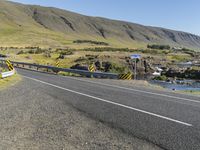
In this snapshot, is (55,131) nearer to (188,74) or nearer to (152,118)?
(152,118)

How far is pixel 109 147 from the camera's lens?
6.84 meters

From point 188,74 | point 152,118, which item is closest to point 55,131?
point 152,118

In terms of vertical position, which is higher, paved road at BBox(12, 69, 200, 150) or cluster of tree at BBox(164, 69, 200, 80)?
paved road at BBox(12, 69, 200, 150)

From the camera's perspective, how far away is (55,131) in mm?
8242

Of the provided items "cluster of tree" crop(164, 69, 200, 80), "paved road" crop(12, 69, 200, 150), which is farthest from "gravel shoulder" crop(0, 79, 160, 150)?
"cluster of tree" crop(164, 69, 200, 80)

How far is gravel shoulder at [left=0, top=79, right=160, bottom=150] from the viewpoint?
275 inches

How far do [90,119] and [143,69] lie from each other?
4913cm

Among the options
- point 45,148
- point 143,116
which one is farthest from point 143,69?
point 45,148

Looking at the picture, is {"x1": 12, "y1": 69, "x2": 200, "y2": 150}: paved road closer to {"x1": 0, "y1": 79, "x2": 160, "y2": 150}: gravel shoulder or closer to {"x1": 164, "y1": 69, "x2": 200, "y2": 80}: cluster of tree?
{"x1": 0, "y1": 79, "x2": 160, "y2": 150}: gravel shoulder

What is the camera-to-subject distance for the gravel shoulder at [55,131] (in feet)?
22.9

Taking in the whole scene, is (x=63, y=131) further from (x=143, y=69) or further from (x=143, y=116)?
(x=143, y=69)

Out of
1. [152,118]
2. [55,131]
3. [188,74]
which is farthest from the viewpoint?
[188,74]

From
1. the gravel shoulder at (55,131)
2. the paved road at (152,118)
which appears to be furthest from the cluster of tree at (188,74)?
the gravel shoulder at (55,131)

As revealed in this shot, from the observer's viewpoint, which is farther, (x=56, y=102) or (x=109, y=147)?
(x=56, y=102)
